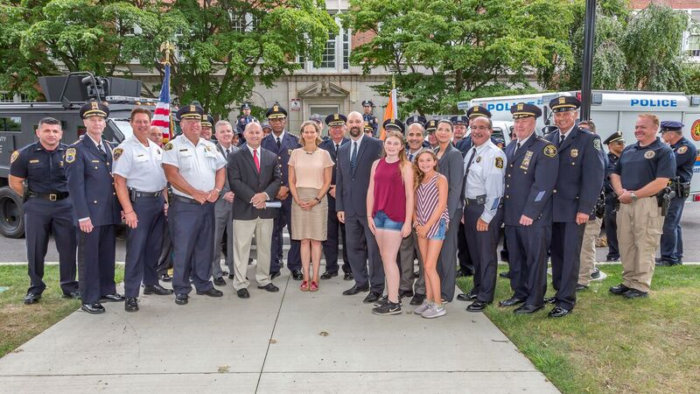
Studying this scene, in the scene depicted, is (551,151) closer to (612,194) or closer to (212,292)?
(612,194)

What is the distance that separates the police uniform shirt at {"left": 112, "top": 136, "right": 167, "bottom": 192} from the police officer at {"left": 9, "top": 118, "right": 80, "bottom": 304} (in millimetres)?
870

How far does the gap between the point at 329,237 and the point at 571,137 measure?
10.5ft

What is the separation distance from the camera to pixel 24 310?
540cm

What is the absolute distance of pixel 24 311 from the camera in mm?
5371

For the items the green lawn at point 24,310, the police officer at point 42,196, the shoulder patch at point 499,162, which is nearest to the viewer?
the green lawn at point 24,310

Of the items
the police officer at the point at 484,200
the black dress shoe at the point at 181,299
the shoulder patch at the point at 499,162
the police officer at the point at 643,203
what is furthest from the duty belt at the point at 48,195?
the police officer at the point at 643,203

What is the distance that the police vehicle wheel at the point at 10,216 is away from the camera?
916cm

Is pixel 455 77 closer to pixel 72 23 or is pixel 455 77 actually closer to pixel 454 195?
pixel 72 23

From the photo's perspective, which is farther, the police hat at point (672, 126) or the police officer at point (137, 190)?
the police hat at point (672, 126)

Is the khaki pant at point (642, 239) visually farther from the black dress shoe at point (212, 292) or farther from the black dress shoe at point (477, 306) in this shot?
the black dress shoe at point (212, 292)

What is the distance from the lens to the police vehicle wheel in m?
9.16

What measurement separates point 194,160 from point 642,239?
4935mm

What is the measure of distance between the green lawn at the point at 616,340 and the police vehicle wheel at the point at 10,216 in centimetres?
806

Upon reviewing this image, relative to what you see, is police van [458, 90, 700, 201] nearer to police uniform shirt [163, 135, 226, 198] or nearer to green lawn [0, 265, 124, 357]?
police uniform shirt [163, 135, 226, 198]
